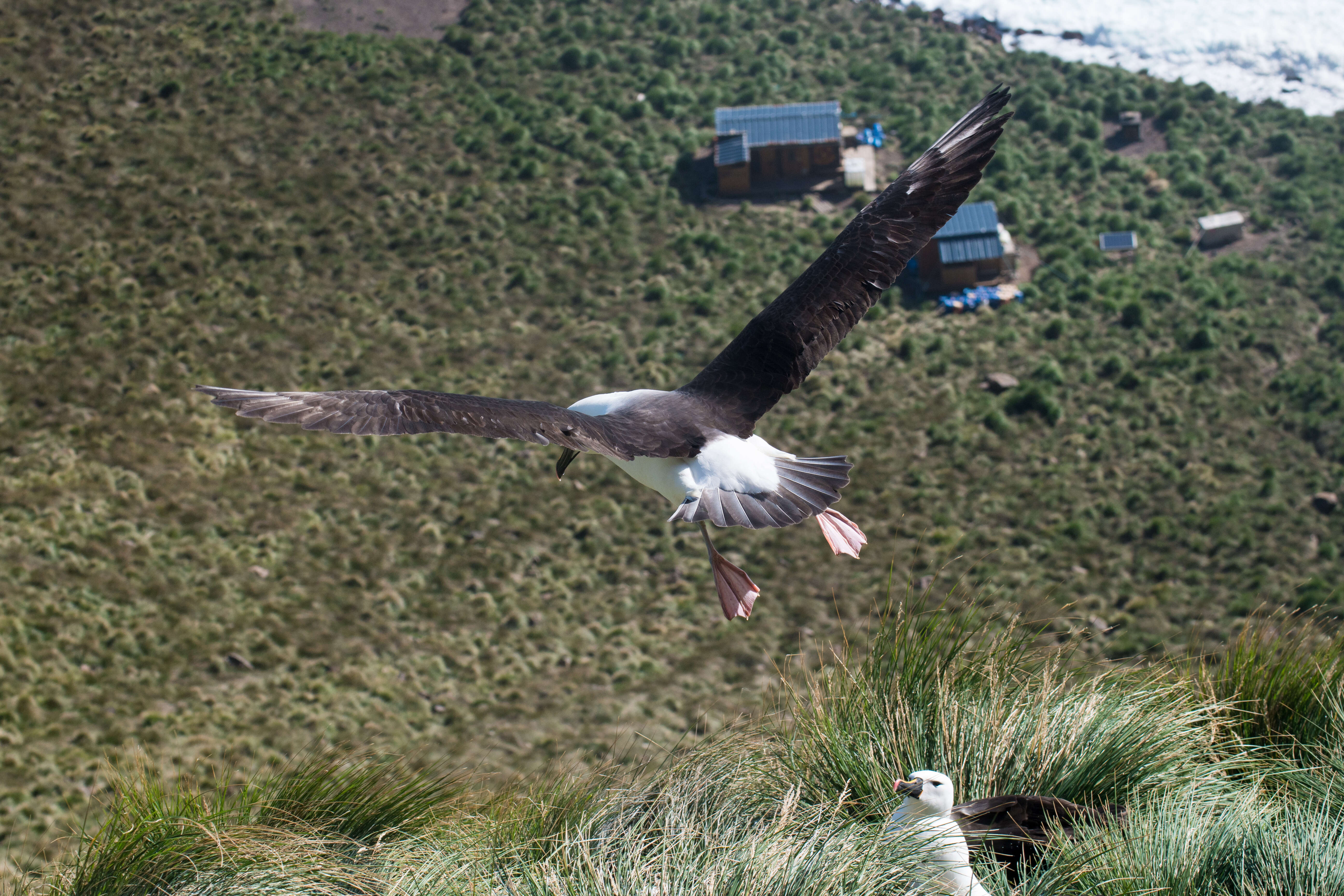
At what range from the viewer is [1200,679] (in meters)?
7.70

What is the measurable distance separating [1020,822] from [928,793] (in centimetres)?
84

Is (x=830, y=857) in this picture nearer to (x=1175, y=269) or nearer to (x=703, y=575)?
(x=703, y=575)

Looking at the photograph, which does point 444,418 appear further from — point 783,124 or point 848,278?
point 783,124

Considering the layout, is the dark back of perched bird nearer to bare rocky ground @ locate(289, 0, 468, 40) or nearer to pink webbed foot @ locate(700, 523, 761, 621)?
pink webbed foot @ locate(700, 523, 761, 621)

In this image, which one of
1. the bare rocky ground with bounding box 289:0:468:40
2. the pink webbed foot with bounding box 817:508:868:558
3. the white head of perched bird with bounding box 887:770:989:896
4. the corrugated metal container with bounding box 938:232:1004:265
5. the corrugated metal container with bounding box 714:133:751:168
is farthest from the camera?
the bare rocky ground with bounding box 289:0:468:40

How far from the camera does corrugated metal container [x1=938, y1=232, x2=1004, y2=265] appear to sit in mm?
28812

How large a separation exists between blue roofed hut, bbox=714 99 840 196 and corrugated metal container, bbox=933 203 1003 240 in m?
4.10

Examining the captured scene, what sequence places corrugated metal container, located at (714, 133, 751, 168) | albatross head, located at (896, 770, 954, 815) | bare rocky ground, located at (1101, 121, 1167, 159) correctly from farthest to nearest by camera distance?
bare rocky ground, located at (1101, 121, 1167, 159)
corrugated metal container, located at (714, 133, 751, 168)
albatross head, located at (896, 770, 954, 815)

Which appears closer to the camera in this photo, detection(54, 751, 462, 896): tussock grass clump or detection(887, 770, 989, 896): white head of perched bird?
detection(887, 770, 989, 896): white head of perched bird

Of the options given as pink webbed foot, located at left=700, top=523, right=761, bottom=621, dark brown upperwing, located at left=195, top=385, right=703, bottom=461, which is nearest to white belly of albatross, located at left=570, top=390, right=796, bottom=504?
dark brown upperwing, located at left=195, top=385, right=703, bottom=461

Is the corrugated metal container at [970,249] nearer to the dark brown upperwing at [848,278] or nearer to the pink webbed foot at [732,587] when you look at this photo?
the dark brown upperwing at [848,278]

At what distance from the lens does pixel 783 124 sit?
3130 cm

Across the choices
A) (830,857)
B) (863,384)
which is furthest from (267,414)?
(863,384)

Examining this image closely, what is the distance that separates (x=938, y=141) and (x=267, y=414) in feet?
15.7
